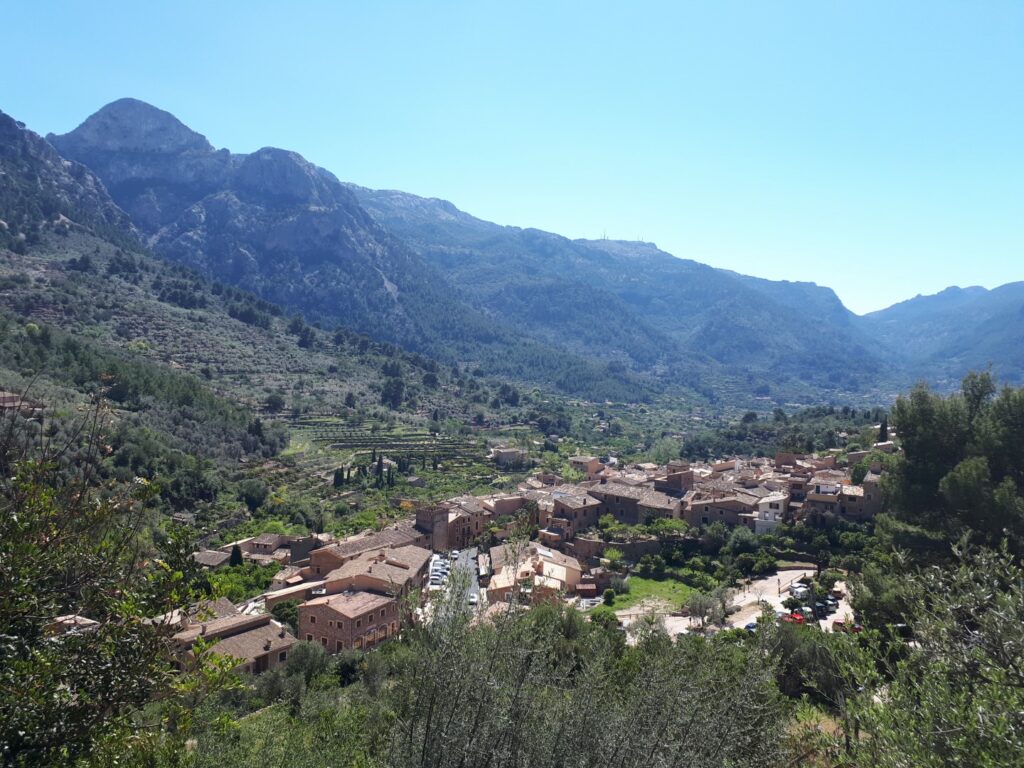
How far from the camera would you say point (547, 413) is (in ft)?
303

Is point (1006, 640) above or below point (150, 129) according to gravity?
below

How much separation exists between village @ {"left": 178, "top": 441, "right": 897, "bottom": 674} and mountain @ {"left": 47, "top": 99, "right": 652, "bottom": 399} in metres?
101

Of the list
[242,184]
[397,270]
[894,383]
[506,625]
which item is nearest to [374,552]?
[506,625]

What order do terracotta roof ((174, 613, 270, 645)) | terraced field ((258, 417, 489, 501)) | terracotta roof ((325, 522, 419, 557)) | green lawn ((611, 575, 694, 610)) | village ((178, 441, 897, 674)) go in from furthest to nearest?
1. terraced field ((258, 417, 489, 501))
2. terracotta roof ((325, 522, 419, 557))
3. green lawn ((611, 575, 694, 610))
4. village ((178, 441, 897, 674))
5. terracotta roof ((174, 613, 270, 645))

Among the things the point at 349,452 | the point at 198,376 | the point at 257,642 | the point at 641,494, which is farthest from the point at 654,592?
the point at 198,376

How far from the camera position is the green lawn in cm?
2425

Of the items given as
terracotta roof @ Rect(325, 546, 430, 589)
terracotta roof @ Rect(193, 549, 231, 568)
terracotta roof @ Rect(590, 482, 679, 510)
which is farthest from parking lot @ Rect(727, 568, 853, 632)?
terracotta roof @ Rect(193, 549, 231, 568)

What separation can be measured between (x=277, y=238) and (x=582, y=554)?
143838mm

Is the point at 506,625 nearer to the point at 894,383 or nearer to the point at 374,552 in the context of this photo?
the point at 374,552

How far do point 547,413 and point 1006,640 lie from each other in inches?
3438

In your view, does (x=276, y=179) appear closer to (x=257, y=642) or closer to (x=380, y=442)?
(x=380, y=442)

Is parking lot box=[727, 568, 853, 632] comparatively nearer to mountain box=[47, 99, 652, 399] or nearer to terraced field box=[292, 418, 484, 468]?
terraced field box=[292, 418, 484, 468]

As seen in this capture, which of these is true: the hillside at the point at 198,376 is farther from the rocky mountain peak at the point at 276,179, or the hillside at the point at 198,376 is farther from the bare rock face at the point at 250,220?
the rocky mountain peak at the point at 276,179

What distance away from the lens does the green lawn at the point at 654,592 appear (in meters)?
24.2
